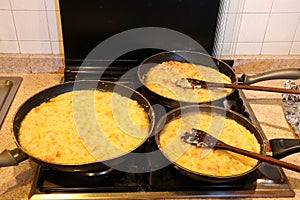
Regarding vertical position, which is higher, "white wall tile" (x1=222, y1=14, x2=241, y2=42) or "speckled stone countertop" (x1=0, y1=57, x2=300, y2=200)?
"white wall tile" (x1=222, y1=14, x2=241, y2=42)

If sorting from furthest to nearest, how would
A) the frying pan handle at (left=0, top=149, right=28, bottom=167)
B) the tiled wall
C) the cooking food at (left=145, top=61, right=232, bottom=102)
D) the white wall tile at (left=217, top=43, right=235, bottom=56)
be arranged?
the white wall tile at (left=217, top=43, right=235, bottom=56) → the tiled wall → the cooking food at (left=145, top=61, right=232, bottom=102) → the frying pan handle at (left=0, top=149, right=28, bottom=167)

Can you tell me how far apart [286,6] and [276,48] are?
18 centimetres

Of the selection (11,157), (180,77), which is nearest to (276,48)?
(180,77)

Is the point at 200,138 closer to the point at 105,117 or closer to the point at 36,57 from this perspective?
the point at 105,117

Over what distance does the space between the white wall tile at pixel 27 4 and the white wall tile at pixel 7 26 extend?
4cm

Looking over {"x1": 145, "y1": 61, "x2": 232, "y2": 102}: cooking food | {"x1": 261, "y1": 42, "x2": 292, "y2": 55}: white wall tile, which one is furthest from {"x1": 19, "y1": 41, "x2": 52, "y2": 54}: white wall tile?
{"x1": 261, "y1": 42, "x2": 292, "y2": 55}: white wall tile

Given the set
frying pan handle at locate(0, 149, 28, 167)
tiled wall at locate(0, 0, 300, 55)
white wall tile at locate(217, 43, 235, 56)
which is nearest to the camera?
frying pan handle at locate(0, 149, 28, 167)

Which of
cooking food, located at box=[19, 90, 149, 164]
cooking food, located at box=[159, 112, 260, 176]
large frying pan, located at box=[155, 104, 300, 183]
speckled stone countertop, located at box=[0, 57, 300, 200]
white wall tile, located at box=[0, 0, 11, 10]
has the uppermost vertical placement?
white wall tile, located at box=[0, 0, 11, 10]

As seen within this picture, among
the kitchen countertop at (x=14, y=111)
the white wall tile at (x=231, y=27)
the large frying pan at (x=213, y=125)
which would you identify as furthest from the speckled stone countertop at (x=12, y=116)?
the white wall tile at (x=231, y=27)

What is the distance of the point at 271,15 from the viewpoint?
1.28 metres

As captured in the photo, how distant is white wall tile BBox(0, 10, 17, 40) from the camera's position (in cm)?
118

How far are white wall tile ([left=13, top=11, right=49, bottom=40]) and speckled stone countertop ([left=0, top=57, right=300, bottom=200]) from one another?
0.15m

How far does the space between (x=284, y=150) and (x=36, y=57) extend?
94cm

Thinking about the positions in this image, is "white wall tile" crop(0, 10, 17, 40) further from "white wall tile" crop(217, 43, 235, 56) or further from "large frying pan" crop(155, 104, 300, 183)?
"white wall tile" crop(217, 43, 235, 56)
